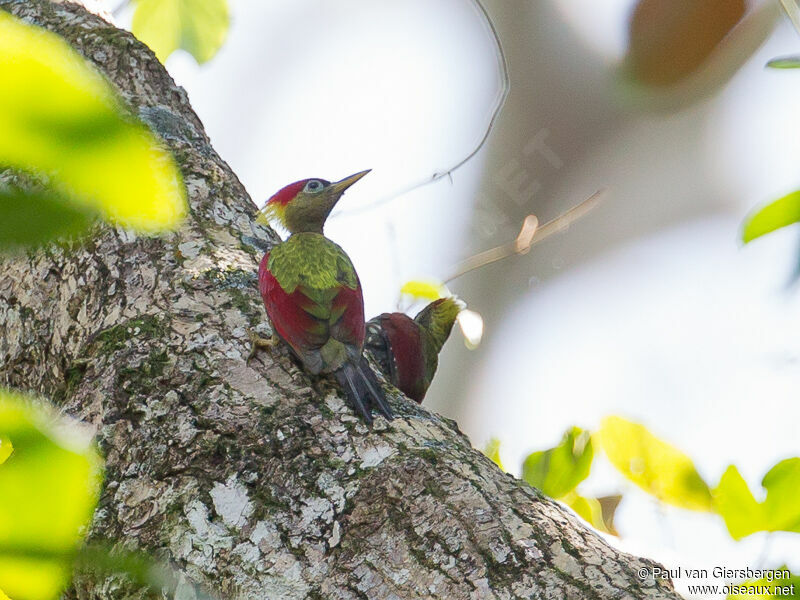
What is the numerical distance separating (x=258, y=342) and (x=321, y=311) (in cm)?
37

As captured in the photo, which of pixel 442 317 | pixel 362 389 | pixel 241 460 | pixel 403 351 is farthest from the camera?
pixel 442 317

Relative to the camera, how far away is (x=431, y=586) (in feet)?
4.42

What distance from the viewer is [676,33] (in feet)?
14.8

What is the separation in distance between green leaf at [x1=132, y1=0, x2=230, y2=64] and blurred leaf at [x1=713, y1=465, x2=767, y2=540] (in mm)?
2693

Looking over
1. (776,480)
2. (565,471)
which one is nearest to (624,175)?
(565,471)

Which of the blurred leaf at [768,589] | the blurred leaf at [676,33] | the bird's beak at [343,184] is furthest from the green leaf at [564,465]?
the blurred leaf at [676,33]

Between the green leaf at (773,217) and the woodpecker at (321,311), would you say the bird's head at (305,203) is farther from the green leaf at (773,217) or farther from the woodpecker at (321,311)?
the green leaf at (773,217)

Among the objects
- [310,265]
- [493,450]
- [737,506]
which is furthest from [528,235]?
[737,506]

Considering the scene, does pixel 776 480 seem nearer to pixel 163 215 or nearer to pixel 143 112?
pixel 163 215

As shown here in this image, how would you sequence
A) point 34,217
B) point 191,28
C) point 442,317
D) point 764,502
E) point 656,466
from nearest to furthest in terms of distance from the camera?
point 34,217 → point 764,502 → point 656,466 → point 191,28 → point 442,317

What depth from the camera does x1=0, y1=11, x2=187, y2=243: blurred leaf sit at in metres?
0.39

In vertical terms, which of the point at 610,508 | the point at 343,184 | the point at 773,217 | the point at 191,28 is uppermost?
the point at 191,28

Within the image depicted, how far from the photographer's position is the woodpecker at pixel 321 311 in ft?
6.56

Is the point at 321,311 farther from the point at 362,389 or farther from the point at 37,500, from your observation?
the point at 37,500
